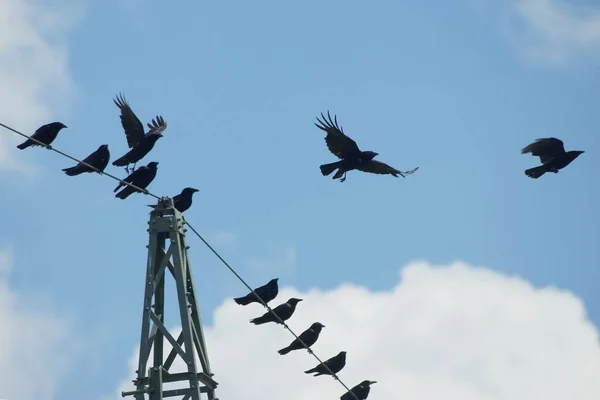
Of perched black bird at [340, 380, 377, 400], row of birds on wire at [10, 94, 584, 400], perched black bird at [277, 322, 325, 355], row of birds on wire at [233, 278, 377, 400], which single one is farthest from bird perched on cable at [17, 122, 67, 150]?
perched black bird at [340, 380, 377, 400]

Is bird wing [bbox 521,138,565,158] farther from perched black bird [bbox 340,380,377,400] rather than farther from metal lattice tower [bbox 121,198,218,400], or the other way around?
metal lattice tower [bbox 121,198,218,400]

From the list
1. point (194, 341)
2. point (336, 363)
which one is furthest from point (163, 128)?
point (194, 341)

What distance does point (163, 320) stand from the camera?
12.4 m

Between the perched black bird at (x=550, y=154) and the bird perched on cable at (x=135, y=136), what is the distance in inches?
221

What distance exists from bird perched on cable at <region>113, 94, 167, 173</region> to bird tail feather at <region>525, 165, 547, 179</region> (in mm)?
5509

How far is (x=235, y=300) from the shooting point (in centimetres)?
1653

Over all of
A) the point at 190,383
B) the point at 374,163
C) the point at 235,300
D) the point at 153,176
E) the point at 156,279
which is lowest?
the point at 190,383

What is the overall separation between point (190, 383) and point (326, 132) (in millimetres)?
7791

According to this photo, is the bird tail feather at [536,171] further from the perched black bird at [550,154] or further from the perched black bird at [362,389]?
the perched black bird at [362,389]

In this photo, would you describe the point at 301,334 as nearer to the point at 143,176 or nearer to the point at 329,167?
the point at 329,167

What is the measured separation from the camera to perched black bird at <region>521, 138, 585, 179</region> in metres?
19.1

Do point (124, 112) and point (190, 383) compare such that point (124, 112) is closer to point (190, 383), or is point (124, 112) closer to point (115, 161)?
point (115, 161)

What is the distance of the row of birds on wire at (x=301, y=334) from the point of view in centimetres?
1662

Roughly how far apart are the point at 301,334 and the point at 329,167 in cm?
264
